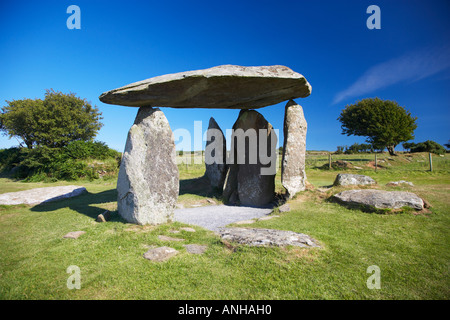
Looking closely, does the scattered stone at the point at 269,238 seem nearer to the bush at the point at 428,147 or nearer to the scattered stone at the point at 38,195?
the scattered stone at the point at 38,195

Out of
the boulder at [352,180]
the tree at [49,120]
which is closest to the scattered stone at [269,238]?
the boulder at [352,180]

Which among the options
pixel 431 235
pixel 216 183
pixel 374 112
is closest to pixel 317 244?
pixel 431 235

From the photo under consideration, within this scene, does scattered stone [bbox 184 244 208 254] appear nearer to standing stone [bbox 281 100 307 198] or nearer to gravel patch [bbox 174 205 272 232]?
gravel patch [bbox 174 205 272 232]

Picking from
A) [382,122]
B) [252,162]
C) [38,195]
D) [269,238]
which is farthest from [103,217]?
[382,122]

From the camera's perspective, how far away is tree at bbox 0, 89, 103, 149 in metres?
21.3

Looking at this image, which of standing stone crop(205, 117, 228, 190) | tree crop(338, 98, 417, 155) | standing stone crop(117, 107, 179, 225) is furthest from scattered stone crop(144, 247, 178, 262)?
tree crop(338, 98, 417, 155)

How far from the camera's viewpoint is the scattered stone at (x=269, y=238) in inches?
184

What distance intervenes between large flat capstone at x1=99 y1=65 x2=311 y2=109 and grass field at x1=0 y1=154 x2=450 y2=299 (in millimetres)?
3888

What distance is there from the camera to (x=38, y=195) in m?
10.2

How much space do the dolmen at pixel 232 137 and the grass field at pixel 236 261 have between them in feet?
3.20
